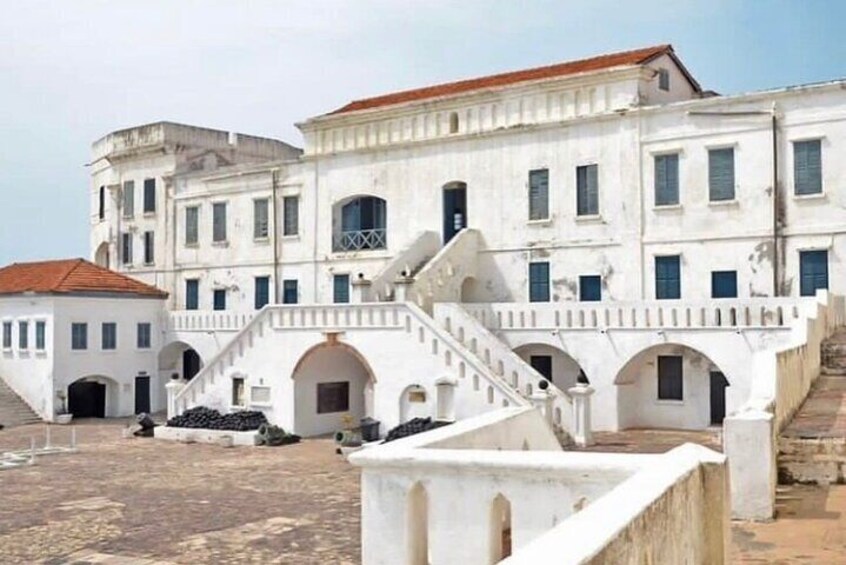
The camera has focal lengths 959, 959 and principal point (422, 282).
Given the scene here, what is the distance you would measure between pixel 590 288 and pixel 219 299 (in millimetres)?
16259

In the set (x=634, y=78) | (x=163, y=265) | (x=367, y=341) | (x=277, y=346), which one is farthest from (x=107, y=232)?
(x=634, y=78)

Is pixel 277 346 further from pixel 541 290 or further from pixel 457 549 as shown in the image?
pixel 457 549

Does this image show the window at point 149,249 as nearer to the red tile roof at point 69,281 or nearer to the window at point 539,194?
the red tile roof at point 69,281

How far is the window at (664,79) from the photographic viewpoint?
2945 cm

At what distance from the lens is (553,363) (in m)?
28.0

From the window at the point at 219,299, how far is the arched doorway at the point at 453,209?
35.6 ft

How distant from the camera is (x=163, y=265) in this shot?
4019 cm

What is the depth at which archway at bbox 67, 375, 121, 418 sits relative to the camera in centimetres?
3619

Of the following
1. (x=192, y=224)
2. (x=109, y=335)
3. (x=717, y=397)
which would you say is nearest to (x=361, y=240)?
(x=192, y=224)

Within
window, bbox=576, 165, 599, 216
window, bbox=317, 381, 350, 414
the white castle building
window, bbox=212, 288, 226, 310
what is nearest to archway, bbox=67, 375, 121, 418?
the white castle building

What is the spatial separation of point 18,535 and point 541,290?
1787cm

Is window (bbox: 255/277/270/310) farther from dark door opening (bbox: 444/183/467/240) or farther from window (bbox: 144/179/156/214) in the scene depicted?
dark door opening (bbox: 444/183/467/240)

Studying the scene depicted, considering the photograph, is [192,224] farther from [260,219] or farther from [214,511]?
[214,511]

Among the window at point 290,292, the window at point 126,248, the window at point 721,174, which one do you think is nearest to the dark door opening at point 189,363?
the window at point 290,292
